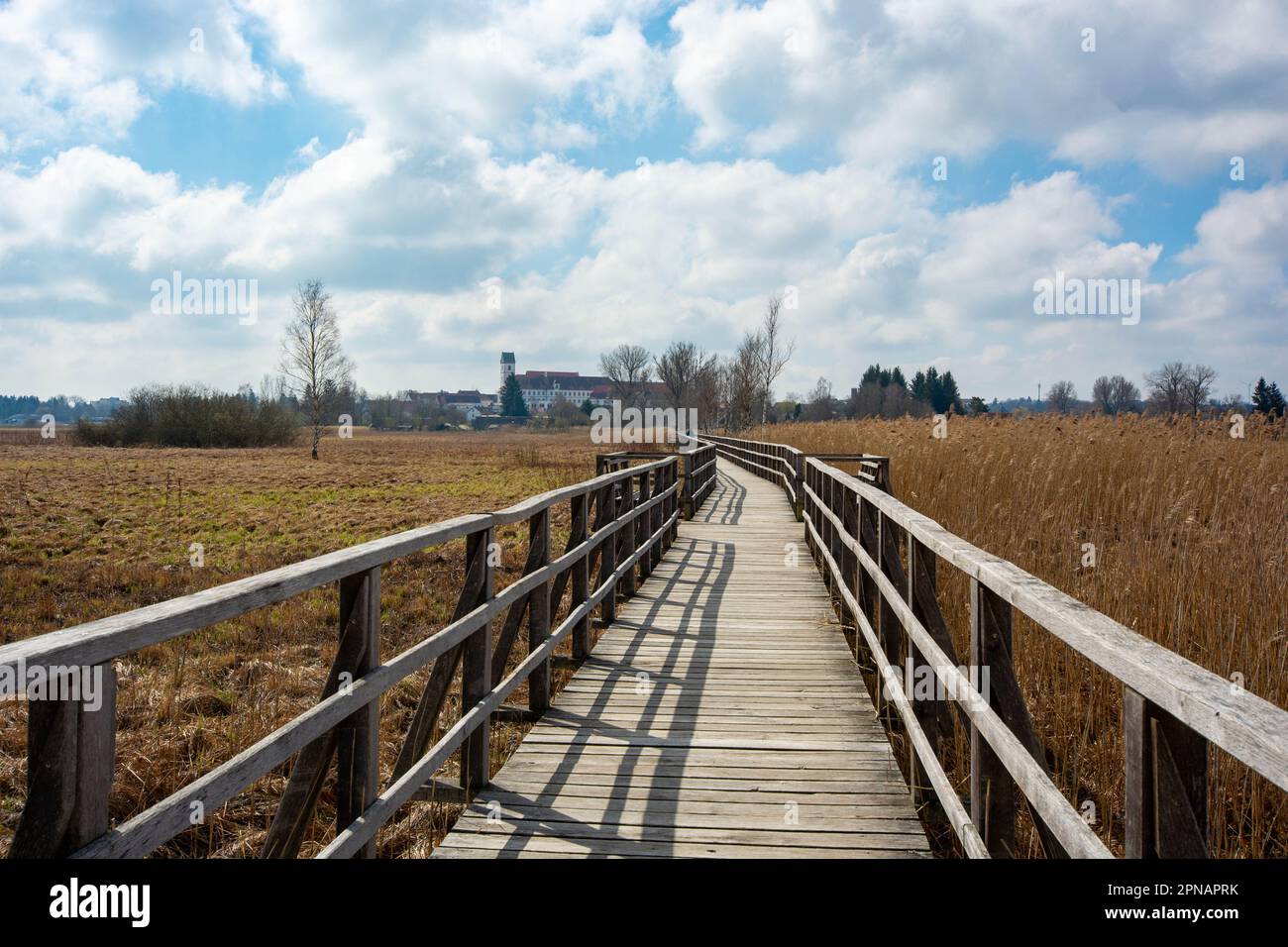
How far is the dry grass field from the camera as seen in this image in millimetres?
4359

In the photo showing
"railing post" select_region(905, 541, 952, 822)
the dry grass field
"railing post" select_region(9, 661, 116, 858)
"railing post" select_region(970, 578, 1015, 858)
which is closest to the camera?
"railing post" select_region(9, 661, 116, 858)

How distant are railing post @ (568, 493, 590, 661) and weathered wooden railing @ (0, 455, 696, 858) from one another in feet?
0.07

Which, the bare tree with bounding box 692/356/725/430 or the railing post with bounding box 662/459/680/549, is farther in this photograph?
the bare tree with bounding box 692/356/725/430

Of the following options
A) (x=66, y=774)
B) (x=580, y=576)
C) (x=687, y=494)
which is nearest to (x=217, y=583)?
(x=580, y=576)

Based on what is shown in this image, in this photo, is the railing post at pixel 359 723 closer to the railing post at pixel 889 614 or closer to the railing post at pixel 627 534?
the railing post at pixel 889 614

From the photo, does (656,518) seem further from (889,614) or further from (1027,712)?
(1027,712)

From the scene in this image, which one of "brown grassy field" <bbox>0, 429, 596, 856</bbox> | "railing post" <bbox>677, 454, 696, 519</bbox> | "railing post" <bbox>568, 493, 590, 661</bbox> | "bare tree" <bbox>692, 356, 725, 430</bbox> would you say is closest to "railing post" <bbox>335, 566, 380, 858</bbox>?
"brown grassy field" <bbox>0, 429, 596, 856</bbox>

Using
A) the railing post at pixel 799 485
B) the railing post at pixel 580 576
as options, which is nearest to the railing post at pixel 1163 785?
the railing post at pixel 580 576

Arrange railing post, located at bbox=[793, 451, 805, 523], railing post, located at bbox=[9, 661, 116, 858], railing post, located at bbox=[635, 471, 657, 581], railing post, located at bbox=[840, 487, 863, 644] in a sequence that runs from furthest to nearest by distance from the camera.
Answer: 1. railing post, located at bbox=[793, 451, 805, 523]
2. railing post, located at bbox=[635, 471, 657, 581]
3. railing post, located at bbox=[840, 487, 863, 644]
4. railing post, located at bbox=[9, 661, 116, 858]

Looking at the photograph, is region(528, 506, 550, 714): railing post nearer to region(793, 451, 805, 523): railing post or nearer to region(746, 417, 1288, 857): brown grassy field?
region(746, 417, 1288, 857): brown grassy field

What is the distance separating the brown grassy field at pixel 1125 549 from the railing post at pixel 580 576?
265cm
